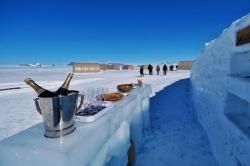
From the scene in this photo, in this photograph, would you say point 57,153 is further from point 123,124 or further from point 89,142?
point 123,124

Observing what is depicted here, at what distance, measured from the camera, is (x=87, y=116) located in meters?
2.11

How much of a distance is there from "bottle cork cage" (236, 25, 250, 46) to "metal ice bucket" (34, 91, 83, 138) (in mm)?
2346

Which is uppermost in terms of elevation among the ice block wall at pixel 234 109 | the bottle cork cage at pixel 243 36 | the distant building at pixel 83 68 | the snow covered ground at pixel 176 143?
the distant building at pixel 83 68

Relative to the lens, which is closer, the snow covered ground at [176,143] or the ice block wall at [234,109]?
the ice block wall at [234,109]

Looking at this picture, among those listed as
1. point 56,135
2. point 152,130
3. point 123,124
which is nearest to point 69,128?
point 56,135

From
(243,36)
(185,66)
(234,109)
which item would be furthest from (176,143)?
(185,66)

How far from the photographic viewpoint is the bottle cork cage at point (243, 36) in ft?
8.16

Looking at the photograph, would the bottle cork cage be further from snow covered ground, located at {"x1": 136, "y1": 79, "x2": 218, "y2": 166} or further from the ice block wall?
snow covered ground, located at {"x1": 136, "y1": 79, "x2": 218, "y2": 166}

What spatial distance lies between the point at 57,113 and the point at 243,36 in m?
2.66

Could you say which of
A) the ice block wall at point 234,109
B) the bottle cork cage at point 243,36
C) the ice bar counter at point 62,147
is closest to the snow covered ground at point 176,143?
the ice block wall at point 234,109

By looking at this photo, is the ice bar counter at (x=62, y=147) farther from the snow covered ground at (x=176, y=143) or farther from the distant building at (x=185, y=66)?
the distant building at (x=185, y=66)

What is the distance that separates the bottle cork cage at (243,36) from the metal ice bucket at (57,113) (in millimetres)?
2346

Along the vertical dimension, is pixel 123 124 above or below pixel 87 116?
below

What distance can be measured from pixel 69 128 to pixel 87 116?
16.0 inches
